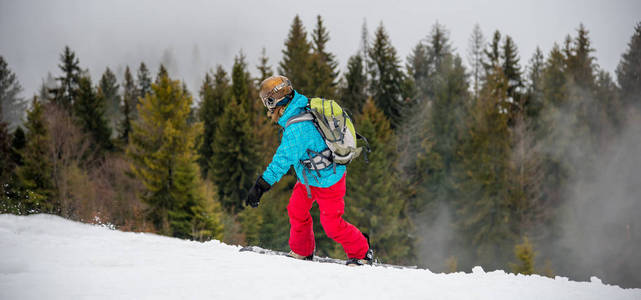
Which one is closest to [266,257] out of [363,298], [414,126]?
[363,298]

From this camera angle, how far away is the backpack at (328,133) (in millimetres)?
4164

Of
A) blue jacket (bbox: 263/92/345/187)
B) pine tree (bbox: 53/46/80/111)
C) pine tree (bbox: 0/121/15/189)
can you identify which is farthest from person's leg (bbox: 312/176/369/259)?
pine tree (bbox: 53/46/80/111)

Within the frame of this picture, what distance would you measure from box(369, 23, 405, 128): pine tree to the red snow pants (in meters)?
29.1

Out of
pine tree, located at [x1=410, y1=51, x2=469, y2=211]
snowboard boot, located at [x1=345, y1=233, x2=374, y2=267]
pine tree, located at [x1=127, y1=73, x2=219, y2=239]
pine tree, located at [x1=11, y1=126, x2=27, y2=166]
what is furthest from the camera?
pine tree, located at [x1=410, y1=51, x2=469, y2=211]

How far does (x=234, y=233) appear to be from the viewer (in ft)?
62.8

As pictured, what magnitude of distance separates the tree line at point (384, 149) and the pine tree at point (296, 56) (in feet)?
0.46

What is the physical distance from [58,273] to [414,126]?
3068 centimetres

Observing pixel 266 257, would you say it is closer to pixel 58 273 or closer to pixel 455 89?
pixel 58 273

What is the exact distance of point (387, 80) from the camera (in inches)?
1350

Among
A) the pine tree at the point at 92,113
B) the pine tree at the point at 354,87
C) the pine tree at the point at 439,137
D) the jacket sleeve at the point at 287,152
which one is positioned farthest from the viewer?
the pine tree at the point at 354,87

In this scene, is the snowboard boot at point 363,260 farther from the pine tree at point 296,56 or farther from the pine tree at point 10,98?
the pine tree at point 10,98

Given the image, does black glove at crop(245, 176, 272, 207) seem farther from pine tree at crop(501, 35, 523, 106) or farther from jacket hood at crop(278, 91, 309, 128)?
pine tree at crop(501, 35, 523, 106)

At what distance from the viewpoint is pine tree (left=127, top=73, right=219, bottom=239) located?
18698 mm

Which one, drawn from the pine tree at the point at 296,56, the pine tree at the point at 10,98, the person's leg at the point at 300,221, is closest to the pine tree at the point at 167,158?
the pine tree at the point at 296,56
